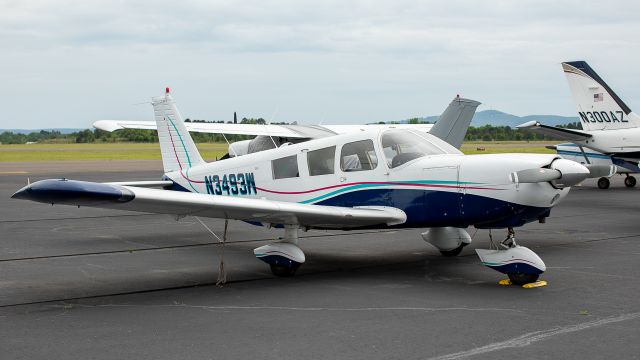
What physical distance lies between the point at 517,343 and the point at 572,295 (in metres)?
2.26

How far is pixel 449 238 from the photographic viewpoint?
10445 mm

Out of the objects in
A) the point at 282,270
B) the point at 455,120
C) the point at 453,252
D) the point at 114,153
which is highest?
the point at 455,120

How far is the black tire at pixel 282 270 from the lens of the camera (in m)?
9.13

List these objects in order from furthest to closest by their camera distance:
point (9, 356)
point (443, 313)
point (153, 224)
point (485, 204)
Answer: point (153, 224) < point (485, 204) < point (443, 313) < point (9, 356)

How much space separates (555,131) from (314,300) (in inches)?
753

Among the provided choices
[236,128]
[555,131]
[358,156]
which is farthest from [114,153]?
[358,156]

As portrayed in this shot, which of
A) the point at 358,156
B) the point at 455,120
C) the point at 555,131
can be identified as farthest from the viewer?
the point at 555,131

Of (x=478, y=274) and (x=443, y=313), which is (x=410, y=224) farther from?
(x=443, y=313)

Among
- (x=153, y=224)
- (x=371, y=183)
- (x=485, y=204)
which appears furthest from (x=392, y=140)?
(x=153, y=224)

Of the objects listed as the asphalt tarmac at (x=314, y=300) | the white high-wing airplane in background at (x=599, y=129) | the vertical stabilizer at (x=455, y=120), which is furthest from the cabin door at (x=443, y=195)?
the white high-wing airplane in background at (x=599, y=129)

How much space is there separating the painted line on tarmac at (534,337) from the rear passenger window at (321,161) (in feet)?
13.3

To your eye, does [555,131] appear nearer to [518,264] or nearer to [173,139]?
[173,139]

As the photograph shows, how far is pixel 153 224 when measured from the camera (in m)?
15.2

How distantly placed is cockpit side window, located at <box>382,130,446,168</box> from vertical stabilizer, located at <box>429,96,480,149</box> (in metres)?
11.1
